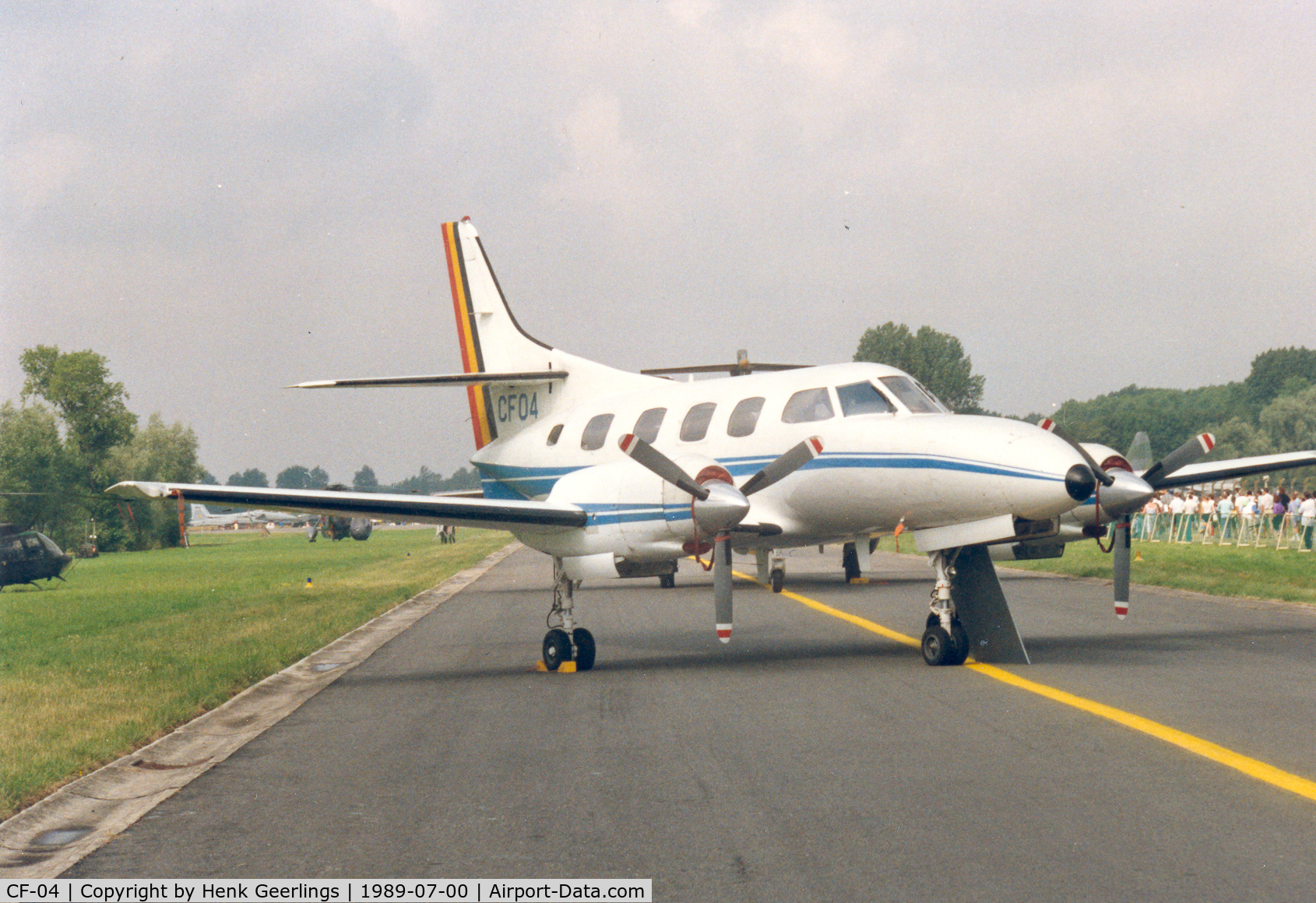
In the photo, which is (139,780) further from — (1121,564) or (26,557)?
(26,557)

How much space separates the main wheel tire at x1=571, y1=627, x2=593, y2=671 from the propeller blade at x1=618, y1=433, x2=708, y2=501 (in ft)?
7.27

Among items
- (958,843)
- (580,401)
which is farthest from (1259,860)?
(580,401)

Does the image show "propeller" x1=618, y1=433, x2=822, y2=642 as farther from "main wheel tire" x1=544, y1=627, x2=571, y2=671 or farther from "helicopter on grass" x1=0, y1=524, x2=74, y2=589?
"helicopter on grass" x1=0, y1=524, x2=74, y2=589

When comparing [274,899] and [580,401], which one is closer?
[274,899]

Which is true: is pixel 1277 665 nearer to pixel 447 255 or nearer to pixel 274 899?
pixel 274 899

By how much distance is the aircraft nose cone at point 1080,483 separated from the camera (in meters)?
10.8

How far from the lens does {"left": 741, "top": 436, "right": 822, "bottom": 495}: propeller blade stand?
12.0 meters

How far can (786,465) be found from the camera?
12297 millimetres

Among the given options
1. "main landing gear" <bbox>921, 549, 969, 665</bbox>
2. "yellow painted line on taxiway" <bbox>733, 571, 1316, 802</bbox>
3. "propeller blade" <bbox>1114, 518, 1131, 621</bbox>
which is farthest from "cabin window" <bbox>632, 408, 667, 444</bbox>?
"propeller blade" <bbox>1114, 518, 1131, 621</bbox>

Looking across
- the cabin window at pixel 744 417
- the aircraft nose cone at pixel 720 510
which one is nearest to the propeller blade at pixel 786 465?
the aircraft nose cone at pixel 720 510

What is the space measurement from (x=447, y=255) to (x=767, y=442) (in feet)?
31.5

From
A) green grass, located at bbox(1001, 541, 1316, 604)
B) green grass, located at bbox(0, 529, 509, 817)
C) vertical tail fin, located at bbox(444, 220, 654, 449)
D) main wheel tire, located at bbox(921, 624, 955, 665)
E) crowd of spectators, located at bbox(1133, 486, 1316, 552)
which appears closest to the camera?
green grass, located at bbox(0, 529, 509, 817)

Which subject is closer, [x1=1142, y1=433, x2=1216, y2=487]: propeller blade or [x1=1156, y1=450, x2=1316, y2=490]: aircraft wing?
[x1=1142, y1=433, x2=1216, y2=487]: propeller blade

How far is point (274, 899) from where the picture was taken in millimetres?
4977
